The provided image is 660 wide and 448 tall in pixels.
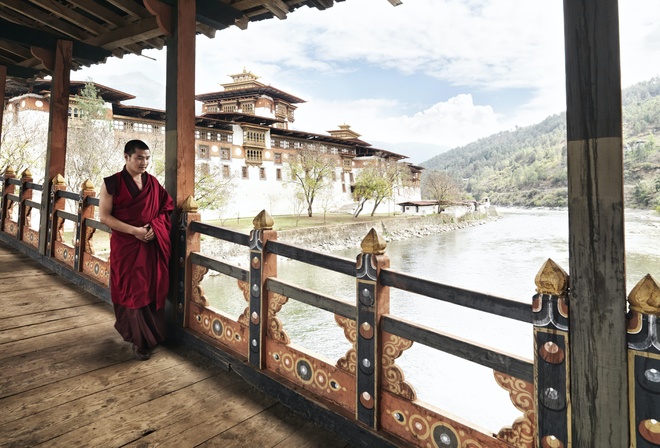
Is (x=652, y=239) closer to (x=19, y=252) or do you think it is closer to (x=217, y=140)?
(x=217, y=140)

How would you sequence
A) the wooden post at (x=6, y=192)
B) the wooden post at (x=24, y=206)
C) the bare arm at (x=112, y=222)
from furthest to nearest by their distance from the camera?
the wooden post at (x=6, y=192) < the wooden post at (x=24, y=206) < the bare arm at (x=112, y=222)

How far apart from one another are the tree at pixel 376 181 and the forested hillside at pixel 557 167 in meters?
5.98

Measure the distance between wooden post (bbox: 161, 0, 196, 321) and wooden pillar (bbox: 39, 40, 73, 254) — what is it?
2.28 m

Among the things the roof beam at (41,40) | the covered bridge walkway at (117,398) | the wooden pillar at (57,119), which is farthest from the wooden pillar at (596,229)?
the wooden pillar at (57,119)

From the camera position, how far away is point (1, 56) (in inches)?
198

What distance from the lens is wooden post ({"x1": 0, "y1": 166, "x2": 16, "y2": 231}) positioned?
591 cm

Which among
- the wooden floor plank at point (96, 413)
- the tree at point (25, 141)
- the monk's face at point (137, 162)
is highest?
the tree at point (25, 141)

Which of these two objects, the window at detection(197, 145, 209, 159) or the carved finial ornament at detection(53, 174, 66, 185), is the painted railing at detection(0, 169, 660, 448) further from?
the window at detection(197, 145, 209, 159)

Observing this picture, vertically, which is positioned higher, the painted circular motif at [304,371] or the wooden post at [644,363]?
the wooden post at [644,363]

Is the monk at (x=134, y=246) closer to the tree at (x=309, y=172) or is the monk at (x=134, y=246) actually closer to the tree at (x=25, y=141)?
the tree at (x=25, y=141)

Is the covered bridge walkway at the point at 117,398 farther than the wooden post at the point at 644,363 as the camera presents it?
Yes

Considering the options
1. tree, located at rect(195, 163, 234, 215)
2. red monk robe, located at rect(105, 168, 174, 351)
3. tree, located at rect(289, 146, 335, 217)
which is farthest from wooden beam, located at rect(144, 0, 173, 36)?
tree, located at rect(289, 146, 335, 217)

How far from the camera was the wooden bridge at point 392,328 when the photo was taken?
1.11 m

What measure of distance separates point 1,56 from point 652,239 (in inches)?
1076
